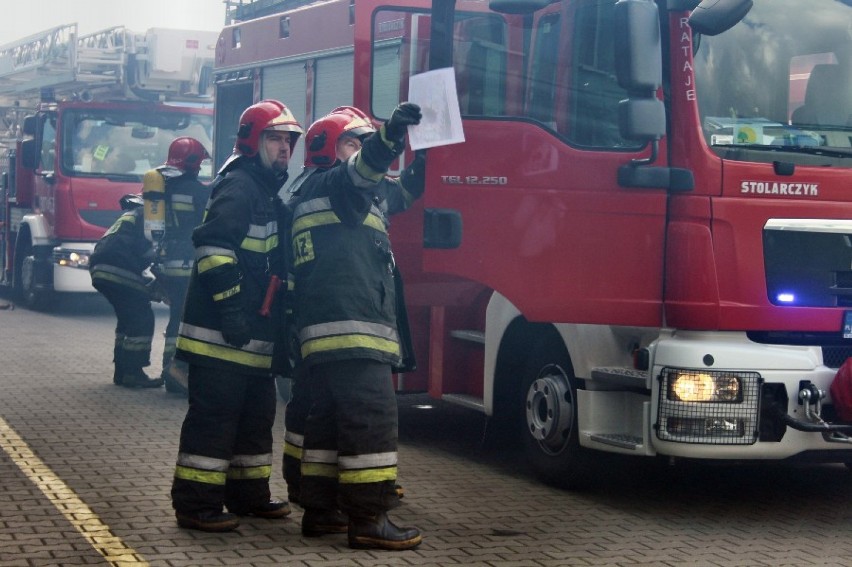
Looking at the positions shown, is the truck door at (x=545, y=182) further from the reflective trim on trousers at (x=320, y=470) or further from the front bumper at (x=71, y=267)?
the front bumper at (x=71, y=267)

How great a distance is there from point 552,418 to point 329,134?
186 cm

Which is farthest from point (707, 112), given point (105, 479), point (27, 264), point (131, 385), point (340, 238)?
point (27, 264)

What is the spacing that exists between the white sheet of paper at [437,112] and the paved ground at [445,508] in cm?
171

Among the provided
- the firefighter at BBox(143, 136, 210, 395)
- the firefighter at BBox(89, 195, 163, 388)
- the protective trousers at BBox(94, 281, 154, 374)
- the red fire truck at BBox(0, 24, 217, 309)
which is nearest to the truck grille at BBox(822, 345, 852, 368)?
the firefighter at BBox(143, 136, 210, 395)

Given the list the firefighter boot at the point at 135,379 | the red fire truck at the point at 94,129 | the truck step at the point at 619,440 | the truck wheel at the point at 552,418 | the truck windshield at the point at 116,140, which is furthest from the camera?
the truck windshield at the point at 116,140

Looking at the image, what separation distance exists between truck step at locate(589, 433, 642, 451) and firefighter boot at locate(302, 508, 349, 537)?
134 centimetres

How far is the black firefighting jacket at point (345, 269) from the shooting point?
20.1ft

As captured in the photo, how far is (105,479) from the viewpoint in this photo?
295 inches

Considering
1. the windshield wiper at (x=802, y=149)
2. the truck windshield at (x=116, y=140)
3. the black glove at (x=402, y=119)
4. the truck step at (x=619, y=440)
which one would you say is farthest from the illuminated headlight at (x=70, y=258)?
the black glove at (x=402, y=119)

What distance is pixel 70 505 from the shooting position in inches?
268

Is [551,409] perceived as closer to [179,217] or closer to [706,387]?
[706,387]

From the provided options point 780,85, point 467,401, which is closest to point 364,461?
point 467,401

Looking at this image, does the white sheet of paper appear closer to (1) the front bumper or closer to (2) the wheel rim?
Result: (2) the wheel rim

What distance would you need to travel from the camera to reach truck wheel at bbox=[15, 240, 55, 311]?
1739 centimetres
